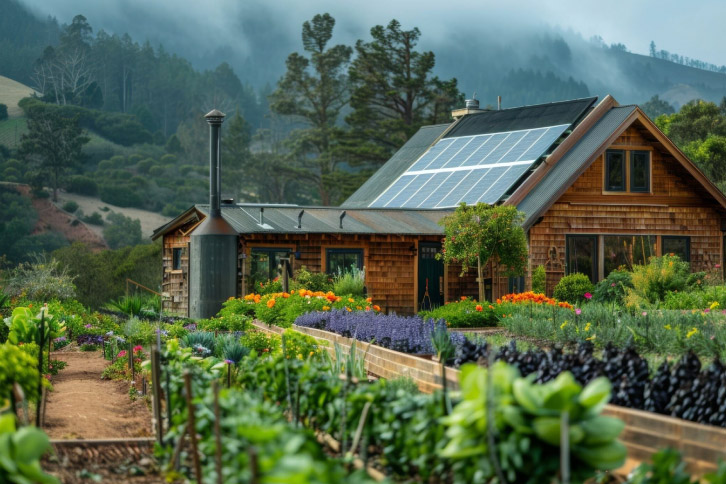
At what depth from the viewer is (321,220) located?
25.3 metres

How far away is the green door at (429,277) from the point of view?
2547 cm

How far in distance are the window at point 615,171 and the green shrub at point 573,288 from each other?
3.51 metres

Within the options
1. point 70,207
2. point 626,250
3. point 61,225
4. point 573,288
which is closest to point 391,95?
point 61,225

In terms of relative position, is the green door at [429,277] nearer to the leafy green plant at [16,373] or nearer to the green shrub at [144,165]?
the leafy green plant at [16,373]

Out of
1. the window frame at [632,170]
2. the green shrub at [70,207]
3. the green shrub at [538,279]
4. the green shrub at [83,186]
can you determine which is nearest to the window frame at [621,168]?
the window frame at [632,170]

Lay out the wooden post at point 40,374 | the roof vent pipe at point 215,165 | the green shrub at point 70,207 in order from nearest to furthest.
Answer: the wooden post at point 40,374
the roof vent pipe at point 215,165
the green shrub at point 70,207

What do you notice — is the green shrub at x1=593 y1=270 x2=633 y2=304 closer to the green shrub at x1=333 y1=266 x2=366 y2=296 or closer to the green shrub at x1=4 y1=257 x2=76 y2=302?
the green shrub at x1=333 y1=266 x2=366 y2=296

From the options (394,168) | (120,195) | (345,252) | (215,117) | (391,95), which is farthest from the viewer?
(120,195)

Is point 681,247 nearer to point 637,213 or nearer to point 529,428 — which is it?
point 637,213

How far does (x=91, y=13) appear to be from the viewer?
177500 mm

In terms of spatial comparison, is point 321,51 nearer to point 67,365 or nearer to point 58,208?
point 58,208

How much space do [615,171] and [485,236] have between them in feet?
21.2

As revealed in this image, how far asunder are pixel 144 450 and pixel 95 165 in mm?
76097

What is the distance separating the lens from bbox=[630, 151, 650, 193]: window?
87.0 ft
